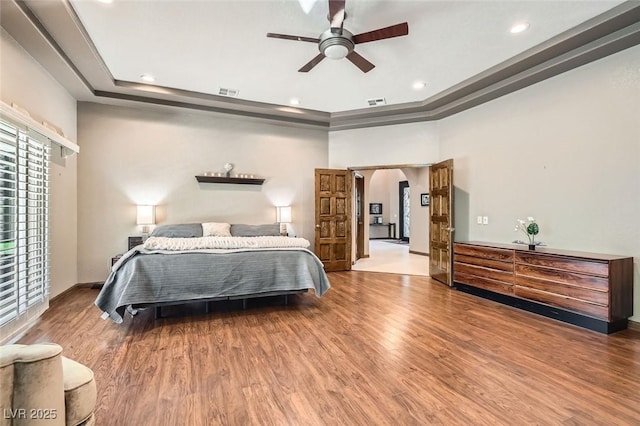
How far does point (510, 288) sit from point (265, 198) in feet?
14.5

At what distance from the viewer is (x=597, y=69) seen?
11.7 feet

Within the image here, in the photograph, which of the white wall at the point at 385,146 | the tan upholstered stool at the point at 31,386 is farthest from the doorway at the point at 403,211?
the tan upholstered stool at the point at 31,386

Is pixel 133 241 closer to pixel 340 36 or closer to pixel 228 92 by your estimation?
pixel 228 92

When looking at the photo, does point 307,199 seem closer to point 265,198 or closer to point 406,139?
point 265,198

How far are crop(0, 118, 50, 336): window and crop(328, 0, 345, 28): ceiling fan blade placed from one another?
3066 mm

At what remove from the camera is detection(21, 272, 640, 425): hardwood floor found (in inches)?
74.8

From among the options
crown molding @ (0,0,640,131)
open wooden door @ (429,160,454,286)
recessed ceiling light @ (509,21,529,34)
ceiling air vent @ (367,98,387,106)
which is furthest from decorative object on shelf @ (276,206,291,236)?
recessed ceiling light @ (509,21,529,34)

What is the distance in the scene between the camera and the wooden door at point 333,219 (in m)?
6.25

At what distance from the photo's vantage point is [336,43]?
3164 mm

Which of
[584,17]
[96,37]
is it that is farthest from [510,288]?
[96,37]

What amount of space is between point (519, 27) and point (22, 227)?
217 inches

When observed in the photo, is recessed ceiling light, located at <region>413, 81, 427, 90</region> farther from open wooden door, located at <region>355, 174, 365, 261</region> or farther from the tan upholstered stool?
the tan upholstered stool

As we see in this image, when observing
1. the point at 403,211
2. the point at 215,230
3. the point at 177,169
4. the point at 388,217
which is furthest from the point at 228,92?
the point at 388,217

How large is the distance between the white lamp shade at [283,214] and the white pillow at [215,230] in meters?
1.08
